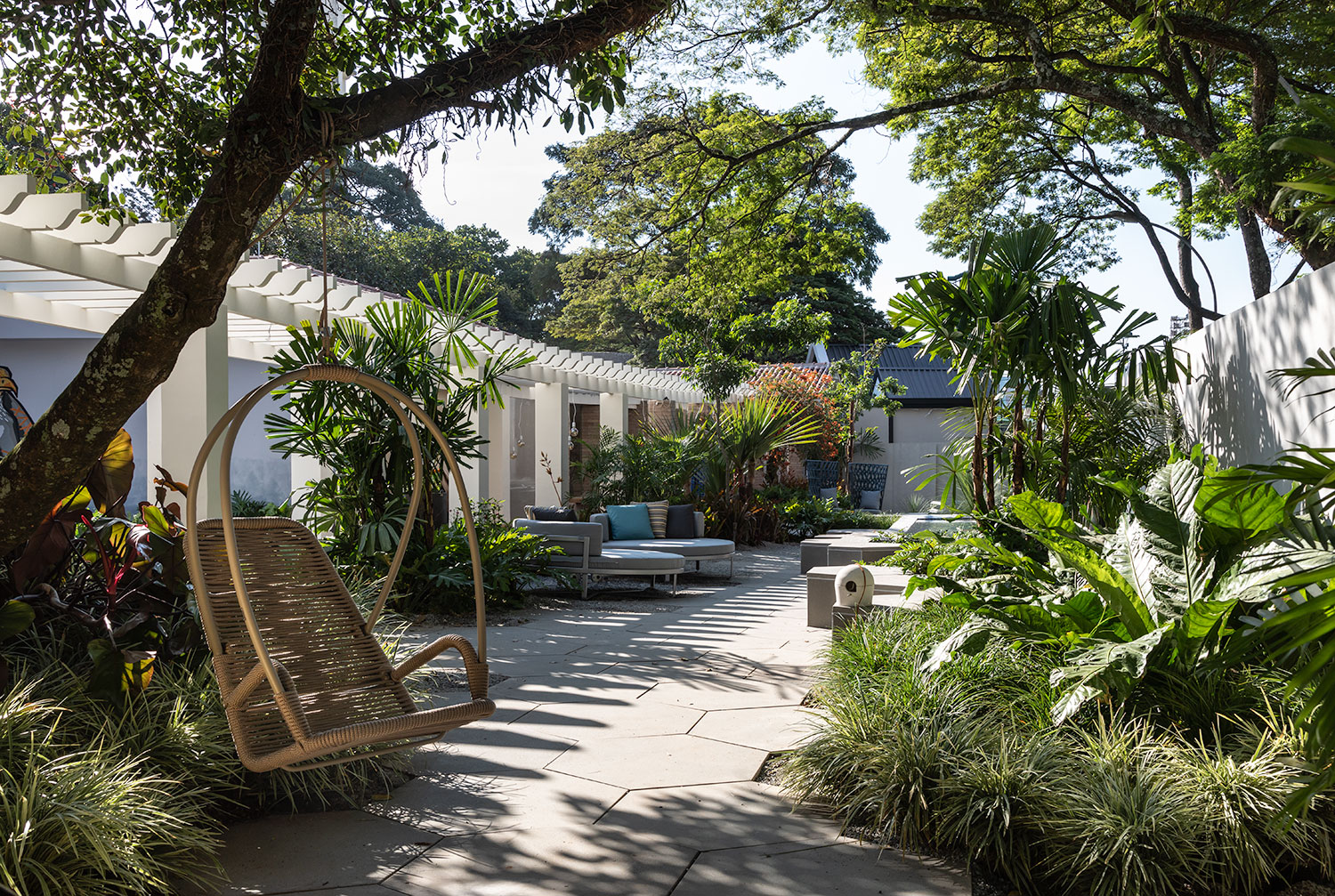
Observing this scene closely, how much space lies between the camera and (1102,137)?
38.4 ft

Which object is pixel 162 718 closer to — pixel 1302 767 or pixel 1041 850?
pixel 1041 850

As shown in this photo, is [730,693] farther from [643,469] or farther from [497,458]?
[643,469]

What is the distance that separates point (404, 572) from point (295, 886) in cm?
456

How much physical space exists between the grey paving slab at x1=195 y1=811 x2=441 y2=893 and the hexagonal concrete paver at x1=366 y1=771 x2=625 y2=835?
0.38 feet

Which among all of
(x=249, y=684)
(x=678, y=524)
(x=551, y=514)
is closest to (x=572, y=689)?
(x=249, y=684)

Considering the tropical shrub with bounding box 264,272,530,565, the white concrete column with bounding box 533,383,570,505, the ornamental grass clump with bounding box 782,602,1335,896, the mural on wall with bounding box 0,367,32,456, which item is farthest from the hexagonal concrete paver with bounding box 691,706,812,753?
the mural on wall with bounding box 0,367,32,456

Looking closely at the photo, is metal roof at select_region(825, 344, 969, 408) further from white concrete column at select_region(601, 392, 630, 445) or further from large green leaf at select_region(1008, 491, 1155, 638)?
large green leaf at select_region(1008, 491, 1155, 638)

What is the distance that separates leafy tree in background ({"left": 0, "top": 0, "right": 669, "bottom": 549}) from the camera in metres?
2.63

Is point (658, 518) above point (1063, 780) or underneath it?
above

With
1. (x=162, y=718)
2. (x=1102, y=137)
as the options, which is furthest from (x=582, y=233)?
(x=162, y=718)

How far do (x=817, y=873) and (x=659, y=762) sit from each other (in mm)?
1133

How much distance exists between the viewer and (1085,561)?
3.46 m

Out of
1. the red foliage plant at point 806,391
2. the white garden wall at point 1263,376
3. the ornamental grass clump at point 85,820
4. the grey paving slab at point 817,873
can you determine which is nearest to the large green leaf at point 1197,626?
the white garden wall at point 1263,376

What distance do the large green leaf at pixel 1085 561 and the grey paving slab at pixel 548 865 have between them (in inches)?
69.8
